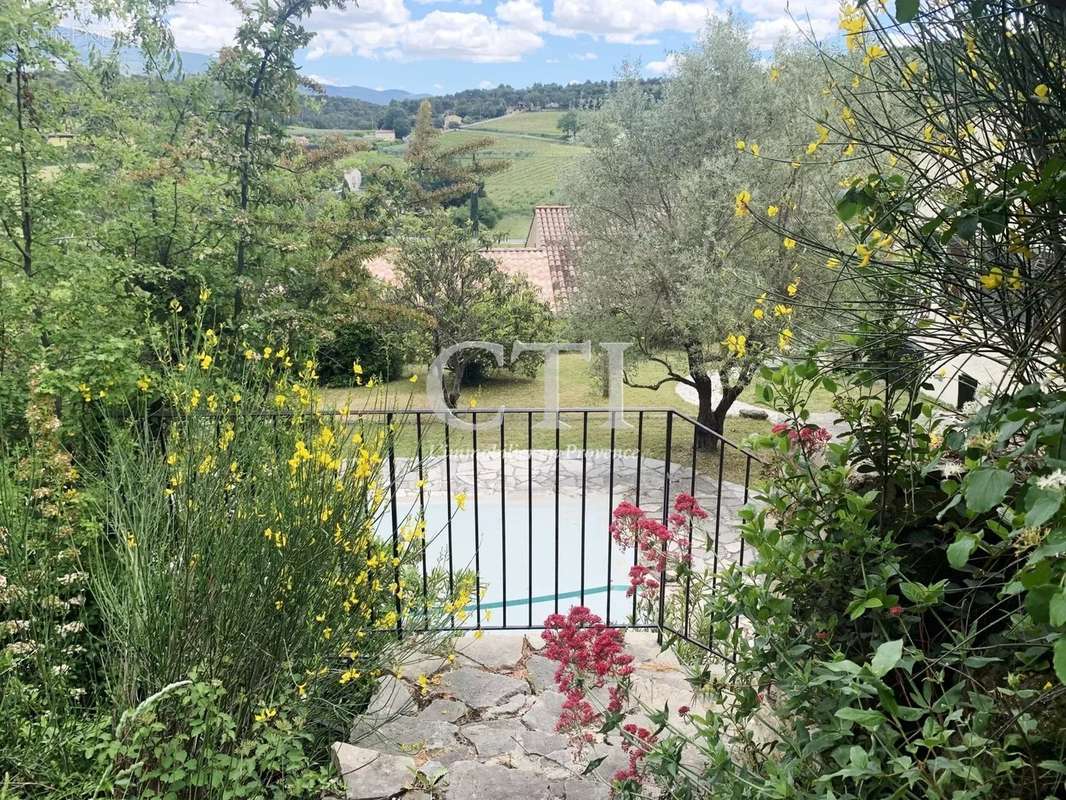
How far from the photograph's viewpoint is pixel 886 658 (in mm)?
994

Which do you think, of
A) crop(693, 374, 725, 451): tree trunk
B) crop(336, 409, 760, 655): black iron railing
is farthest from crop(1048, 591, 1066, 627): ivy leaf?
crop(693, 374, 725, 451): tree trunk

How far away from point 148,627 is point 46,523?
82cm

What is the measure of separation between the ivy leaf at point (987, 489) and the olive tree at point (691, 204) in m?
6.14

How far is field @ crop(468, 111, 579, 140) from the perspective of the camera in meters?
27.9

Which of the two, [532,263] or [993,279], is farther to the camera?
[532,263]

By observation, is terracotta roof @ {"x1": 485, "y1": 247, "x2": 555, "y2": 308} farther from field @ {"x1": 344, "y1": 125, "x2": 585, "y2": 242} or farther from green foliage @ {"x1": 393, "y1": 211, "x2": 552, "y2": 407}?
green foliage @ {"x1": 393, "y1": 211, "x2": 552, "y2": 407}

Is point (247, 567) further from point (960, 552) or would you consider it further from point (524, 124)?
point (524, 124)

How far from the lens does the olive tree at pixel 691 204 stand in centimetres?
726

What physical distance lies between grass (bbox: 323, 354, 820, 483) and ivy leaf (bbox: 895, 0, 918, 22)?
6136mm

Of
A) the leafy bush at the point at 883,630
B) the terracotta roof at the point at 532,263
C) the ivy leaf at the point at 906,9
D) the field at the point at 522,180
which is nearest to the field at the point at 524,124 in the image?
the field at the point at 522,180

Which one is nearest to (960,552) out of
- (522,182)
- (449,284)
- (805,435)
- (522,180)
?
(805,435)

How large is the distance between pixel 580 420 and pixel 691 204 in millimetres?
3315

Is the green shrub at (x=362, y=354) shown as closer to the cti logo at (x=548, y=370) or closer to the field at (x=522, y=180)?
the cti logo at (x=548, y=370)

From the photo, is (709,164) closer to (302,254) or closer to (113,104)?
(302,254)
